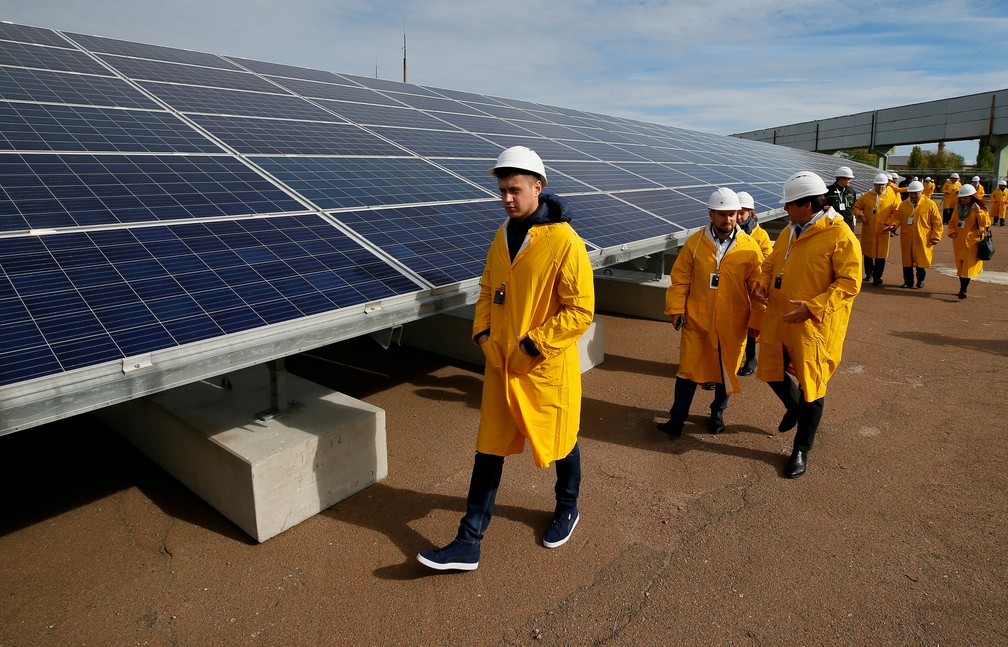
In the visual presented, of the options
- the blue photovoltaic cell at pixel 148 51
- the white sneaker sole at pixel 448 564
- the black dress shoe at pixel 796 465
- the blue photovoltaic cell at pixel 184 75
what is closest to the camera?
the white sneaker sole at pixel 448 564

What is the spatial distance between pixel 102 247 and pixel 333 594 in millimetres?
2334

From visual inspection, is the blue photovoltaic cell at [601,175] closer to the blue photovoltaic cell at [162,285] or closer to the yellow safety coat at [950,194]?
the blue photovoltaic cell at [162,285]

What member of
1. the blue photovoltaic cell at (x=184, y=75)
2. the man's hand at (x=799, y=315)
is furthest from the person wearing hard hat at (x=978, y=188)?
the blue photovoltaic cell at (x=184, y=75)

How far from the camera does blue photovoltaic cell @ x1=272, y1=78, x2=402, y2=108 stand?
30.1 feet

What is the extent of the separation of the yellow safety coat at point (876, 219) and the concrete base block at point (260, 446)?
11000 millimetres

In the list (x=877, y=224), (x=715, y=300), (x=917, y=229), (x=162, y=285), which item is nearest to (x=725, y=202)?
(x=715, y=300)

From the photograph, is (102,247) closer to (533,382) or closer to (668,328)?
(533,382)

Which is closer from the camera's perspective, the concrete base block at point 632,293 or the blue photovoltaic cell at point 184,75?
the blue photovoltaic cell at point 184,75

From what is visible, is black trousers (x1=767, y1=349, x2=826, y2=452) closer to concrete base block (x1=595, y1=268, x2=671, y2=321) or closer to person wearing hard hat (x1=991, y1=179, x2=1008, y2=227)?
concrete base block (x1=595, y1=268, x2=671, y2=321)

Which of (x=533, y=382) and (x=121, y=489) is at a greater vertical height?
(x=533, y=382)

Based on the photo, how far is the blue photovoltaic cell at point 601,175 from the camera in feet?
27.5

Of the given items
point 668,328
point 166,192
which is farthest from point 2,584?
point 668,328

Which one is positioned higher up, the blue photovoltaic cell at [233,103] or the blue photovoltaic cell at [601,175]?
the blue photovoltaic cell at [233,103]

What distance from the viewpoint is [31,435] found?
5.09 metres
